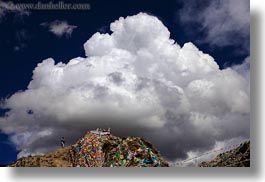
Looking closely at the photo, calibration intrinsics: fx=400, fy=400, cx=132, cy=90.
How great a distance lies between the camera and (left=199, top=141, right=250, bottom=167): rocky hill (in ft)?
20.0

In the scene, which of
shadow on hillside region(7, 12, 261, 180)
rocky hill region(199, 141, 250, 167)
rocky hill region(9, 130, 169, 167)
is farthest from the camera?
rocky hill region(9, 130, 169, 167)

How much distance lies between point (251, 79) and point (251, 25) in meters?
0.84

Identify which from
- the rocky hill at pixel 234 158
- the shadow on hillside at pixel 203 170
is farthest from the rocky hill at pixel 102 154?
the rocky hill at pixel 234 158

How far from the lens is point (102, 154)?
7.03 m

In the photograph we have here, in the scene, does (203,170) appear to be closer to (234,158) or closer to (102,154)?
(234,158)

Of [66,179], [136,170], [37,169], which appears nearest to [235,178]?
[136,170]

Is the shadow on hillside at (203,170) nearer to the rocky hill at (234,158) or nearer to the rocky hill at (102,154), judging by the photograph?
the rocky hill at (234,158)

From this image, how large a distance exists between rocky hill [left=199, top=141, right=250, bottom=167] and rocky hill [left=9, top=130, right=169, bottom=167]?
2.60 ft

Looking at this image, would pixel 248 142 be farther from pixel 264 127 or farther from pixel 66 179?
pixel 66 179

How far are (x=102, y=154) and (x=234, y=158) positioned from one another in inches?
88.6

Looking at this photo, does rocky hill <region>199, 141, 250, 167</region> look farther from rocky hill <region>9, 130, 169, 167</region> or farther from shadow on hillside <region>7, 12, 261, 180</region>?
rocky hill <region>9, 130, 169, 167</region>

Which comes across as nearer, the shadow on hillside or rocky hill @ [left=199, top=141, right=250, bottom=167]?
the shadow on hillside

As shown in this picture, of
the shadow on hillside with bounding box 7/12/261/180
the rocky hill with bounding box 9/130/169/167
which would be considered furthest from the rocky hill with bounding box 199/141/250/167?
the rocky hill with bounding box 9/130/169/167

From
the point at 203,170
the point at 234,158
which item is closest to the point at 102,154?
the point at 203,170
